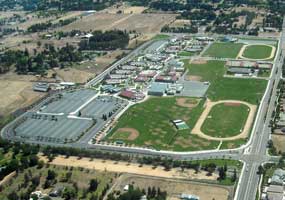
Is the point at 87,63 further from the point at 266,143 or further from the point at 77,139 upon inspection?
the point at 266,143

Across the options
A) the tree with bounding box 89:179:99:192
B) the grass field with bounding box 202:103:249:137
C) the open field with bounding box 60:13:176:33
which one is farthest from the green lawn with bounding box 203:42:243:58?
the tree with bounding box 89:179:99:192

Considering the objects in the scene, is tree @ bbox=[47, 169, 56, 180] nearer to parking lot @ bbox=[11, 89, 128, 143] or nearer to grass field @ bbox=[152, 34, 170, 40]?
parking lot @ bbox=[11, 89, 128, 143]

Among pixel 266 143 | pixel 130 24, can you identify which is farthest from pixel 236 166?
pixel 130 24

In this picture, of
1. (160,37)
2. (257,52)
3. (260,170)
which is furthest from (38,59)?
(260,170)

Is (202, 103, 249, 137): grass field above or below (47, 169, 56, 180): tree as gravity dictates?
above

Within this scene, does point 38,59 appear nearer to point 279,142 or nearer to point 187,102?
point 187,102

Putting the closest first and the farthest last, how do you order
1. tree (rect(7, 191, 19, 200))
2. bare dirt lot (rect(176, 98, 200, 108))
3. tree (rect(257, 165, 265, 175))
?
1. tree (rect(7, 191, 19, 200))
2. tree (rect(257, 165, 265, 175))
3. bare dirt lot (rect(176, 98, 200, 108))
